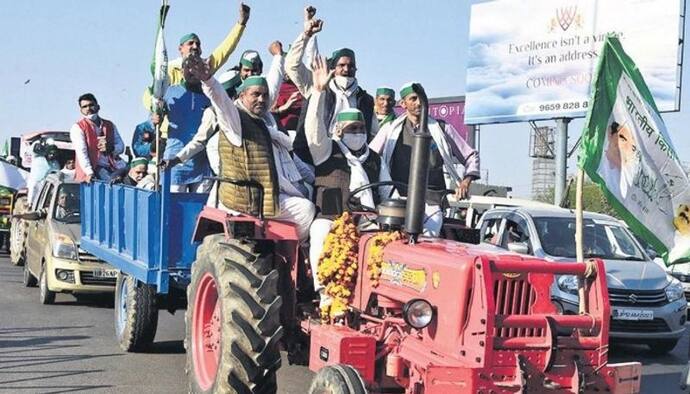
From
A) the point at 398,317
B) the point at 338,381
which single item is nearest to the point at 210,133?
the point at 398,317

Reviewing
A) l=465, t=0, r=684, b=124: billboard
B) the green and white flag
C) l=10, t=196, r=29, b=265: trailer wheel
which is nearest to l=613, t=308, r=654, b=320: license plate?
the green and white flag

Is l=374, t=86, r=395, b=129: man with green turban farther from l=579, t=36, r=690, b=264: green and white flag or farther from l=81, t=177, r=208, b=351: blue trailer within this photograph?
l=579, t=36, r=690, b=264: green and white flag

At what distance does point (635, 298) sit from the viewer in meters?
10.7

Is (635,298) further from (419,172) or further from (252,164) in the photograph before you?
(419,172)

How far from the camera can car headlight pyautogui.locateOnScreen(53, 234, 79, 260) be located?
1184cm

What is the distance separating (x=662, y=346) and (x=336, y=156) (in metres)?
6.00

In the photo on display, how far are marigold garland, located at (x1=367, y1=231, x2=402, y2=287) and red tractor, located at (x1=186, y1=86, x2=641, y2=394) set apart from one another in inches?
1.0

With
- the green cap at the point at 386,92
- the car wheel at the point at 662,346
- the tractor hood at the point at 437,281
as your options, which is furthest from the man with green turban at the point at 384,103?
the car wheel at the point at 662,346

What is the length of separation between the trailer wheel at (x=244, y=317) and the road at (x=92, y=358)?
1631 millimetres

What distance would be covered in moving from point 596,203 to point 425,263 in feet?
147

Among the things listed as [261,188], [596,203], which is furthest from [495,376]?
[596,203]

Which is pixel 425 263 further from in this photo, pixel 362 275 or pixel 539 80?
pixel 539 80

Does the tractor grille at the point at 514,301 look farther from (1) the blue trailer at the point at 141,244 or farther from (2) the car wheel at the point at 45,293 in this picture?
(2) the car wheel at the point at 45,293

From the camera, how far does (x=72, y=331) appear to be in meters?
10.3
